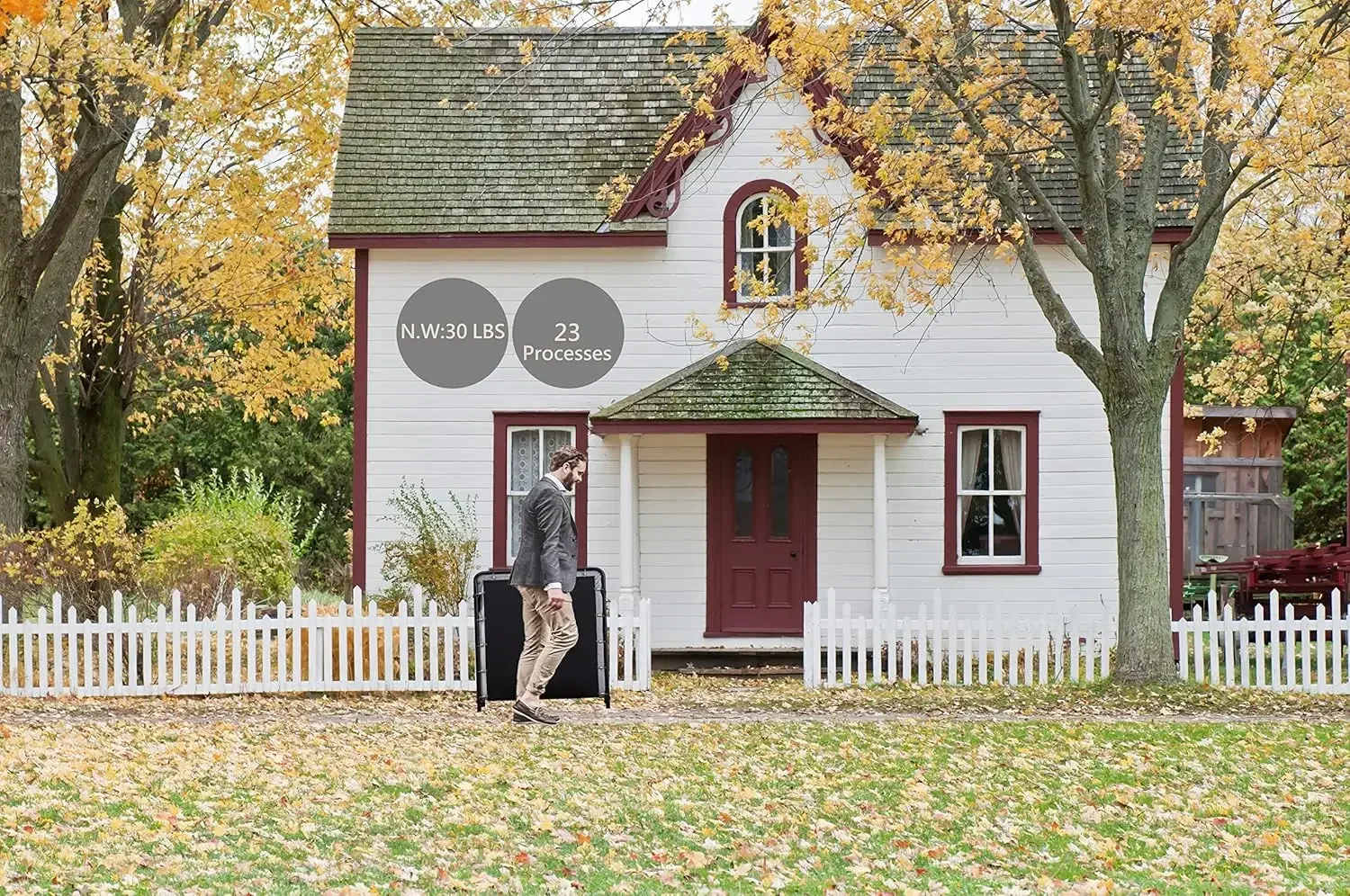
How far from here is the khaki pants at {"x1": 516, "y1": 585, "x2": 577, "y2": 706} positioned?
40.8 ft

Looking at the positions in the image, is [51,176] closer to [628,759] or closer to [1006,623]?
[1006,623]

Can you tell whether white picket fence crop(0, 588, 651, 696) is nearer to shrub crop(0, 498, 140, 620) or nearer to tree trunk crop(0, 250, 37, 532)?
shrub crop(0, 498, 140, 620)

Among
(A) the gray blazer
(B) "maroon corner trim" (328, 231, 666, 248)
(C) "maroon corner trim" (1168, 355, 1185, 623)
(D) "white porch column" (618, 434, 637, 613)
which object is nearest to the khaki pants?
(A) the gray blazer

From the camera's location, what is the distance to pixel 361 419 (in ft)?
63.1

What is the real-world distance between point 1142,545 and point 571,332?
7.07 metres

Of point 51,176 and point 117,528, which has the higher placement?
point 51,176

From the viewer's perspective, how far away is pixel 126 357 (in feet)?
87.1

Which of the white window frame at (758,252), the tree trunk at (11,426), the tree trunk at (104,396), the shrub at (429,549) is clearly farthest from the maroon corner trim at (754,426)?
the tree trunk at (104,396)

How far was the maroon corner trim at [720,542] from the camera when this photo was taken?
1909 cm

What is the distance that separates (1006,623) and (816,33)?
624 centimetres

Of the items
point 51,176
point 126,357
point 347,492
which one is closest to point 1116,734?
point 126,357

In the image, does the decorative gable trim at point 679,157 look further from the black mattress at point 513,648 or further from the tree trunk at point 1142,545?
the black mattress at point 513,648

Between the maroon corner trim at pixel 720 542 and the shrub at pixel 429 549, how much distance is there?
2685 mm

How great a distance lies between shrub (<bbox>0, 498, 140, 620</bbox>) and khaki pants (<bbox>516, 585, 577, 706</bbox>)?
5889 millimetres
